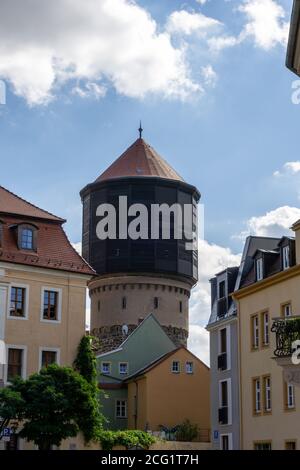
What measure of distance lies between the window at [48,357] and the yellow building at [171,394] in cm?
1779

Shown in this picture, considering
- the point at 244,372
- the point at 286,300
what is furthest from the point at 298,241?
the point at 244,372

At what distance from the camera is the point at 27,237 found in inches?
1813

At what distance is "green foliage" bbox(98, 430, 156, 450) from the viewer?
45.8m

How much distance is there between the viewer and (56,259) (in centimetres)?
4634

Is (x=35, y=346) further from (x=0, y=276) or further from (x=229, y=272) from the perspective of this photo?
(x=229, y=272)

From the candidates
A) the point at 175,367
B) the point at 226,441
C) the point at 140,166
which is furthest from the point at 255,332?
the point at 140,166

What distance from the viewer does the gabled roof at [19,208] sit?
46609 millimetres

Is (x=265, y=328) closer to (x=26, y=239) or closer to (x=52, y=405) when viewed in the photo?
(x=52, y=405)

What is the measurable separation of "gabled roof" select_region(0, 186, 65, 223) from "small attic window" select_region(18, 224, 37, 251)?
76 centimetres

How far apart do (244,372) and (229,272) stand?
596 cm

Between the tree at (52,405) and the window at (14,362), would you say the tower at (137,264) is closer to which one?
the window at (14,362)

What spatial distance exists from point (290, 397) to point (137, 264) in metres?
38.9

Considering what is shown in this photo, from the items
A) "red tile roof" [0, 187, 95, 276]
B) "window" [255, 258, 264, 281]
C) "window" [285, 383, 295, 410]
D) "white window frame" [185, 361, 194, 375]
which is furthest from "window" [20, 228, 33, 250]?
"white window frame" [185, 361, 194, 375]

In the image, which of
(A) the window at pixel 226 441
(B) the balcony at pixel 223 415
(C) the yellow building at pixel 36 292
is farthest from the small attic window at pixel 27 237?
(A) the window at pixel 226 441
